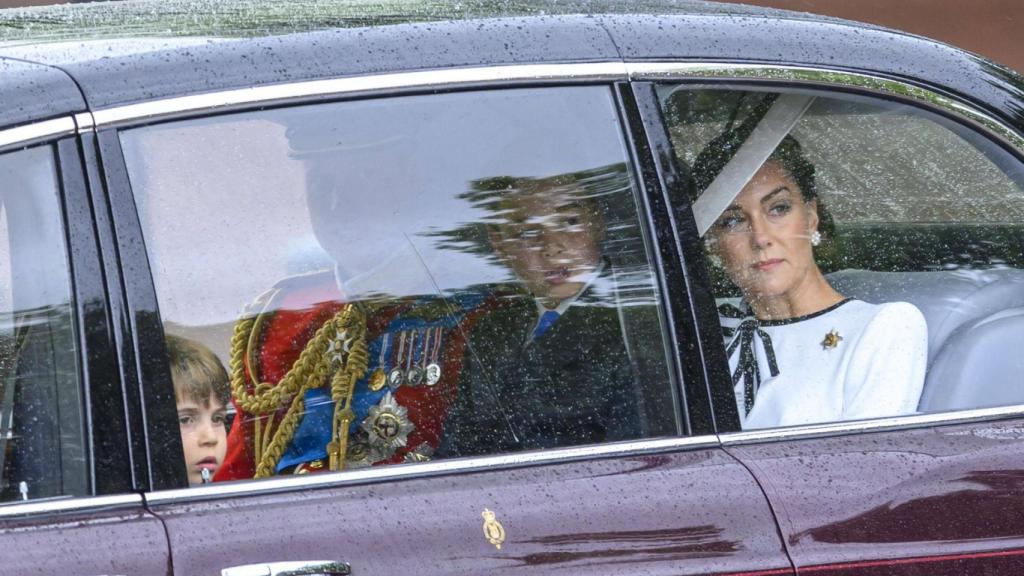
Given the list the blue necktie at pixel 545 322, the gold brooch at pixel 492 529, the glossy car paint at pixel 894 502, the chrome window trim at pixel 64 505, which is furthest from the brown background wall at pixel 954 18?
the chrome window trim at pixel 64 505

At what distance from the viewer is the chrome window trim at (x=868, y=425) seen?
2057 mm

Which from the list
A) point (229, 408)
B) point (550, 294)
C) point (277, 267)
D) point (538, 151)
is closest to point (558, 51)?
point (538, 151)

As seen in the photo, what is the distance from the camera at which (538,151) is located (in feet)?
6.68

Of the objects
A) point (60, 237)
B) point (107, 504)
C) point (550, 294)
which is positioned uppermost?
point (60, 237)

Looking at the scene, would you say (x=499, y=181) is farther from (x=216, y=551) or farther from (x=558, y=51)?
(x=216, y=551)

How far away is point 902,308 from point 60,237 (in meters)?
1.33

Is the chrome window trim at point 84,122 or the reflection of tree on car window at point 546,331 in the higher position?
the chrome window trim at point 84,122

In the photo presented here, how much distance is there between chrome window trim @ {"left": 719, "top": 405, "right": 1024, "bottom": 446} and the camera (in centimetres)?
206

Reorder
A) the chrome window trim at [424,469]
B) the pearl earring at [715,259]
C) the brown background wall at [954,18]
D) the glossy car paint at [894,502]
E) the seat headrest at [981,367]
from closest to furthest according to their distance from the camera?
the chrome window trim at [424,469]
the glossy car paint at [894,502]
the pearl earring at [715,259]
the seat headrest at [981,367]
the brown background wall at [954,18]

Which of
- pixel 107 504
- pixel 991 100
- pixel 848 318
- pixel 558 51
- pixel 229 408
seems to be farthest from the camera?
pixel 848 318

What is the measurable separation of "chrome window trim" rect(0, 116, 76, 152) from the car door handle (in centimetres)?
56

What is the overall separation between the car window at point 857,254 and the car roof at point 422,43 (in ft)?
0.26

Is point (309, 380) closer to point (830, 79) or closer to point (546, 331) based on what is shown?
point (546, 331)

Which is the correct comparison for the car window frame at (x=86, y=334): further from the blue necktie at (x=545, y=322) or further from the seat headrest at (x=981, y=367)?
the seat headrest at (x=981, y=367)
